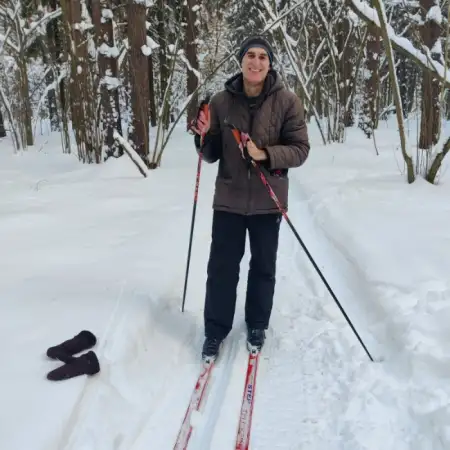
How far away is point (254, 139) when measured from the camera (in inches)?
115

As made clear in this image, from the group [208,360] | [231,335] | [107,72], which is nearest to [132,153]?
[107,72]

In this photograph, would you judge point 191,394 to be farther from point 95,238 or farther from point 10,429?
point 95,238

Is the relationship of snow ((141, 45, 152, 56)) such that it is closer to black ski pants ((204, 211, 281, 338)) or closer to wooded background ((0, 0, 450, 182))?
wooded background ((0, 0, 450, 182))

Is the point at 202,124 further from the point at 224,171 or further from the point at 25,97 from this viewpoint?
the point at 25,97

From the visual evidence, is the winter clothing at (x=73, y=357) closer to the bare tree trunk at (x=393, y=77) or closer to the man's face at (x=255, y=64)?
the man's face at (x=255, y=64)

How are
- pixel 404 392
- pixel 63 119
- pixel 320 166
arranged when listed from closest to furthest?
pixel 404 392 → pixel 320 166 → pixel 63 119

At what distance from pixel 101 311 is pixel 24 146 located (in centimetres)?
1158

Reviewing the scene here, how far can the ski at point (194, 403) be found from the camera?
2384mm

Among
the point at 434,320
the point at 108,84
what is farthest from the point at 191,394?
the point at 108,84

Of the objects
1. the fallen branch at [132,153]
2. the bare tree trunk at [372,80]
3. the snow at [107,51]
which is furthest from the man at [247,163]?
the bare tree trunk at [372,80]

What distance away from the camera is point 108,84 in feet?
31.4

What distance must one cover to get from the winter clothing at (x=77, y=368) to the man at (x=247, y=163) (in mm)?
759

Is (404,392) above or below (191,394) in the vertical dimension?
above

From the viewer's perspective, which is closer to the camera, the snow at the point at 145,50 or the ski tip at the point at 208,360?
the ski tip at the point at 208,360
